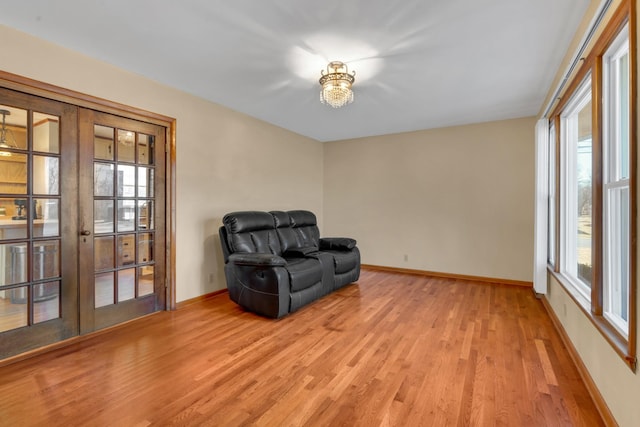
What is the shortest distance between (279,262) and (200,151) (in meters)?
1.79

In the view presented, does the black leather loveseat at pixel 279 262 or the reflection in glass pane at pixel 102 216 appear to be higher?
the reflection in glass pane at pixel 102 216

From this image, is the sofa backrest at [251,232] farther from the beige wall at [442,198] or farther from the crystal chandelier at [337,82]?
the beige wall at [442,198]

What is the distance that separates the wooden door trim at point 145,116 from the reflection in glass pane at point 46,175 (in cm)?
52

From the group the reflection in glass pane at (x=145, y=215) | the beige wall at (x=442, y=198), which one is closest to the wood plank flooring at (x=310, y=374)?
the reflection in glass pane at (x=145, y=215)

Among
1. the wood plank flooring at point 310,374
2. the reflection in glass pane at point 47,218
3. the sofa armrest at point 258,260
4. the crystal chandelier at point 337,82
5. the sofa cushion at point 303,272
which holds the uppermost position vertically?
the crystal chandelier at point 337,82

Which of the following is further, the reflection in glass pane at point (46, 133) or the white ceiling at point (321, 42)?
the reflection in glass pane at point (46, 133)

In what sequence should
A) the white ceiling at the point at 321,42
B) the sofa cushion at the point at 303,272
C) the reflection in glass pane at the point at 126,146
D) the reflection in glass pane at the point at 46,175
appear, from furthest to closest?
the sofa cushion at the point at 303,272, the reflection in glass pane at the point at 126,146, the reflection in glass pane at the point at 46,175, the white ceiling at the point at 321,42

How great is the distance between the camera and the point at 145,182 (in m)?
3.19

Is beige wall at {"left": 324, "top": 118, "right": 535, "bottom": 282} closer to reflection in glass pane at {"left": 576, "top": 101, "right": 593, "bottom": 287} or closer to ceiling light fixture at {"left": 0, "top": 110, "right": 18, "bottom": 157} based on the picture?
reflection in glass pane at {"left": 576, "top": 101, "right": 593, "bottom": 287}

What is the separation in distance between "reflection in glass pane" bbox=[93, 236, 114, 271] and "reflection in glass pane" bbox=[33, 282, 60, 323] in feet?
1.12

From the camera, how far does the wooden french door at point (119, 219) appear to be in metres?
2.69

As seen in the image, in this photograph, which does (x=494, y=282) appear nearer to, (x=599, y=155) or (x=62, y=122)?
(x=599, y=155)

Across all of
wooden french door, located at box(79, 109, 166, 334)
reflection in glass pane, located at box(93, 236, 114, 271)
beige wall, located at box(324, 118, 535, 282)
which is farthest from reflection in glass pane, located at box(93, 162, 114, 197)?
beige wall, located at box(324, 118, 535, 282)

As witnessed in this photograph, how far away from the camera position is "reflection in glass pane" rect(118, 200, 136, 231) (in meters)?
2.96
